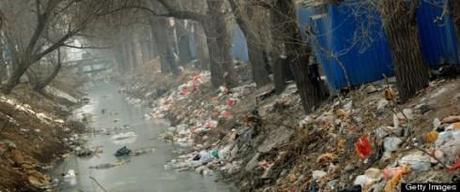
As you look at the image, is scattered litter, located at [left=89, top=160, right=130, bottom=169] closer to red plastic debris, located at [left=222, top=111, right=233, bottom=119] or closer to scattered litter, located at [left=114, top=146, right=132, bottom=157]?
scattered litter, located at [left=114, top=146, right=132, bottom=157]

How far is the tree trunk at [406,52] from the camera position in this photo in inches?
320

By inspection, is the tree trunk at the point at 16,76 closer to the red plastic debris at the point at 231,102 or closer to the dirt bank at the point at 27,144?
the dirt bank at the point at 27,144

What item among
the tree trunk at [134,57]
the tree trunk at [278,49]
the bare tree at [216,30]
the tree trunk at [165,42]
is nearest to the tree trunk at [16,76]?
the bare tree at [216,30]

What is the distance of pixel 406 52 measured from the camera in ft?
27.3

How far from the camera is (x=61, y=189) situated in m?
11.5

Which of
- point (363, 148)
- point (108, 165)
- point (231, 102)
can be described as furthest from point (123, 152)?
point (363, 148)

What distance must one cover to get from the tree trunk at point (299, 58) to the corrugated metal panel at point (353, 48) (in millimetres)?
290

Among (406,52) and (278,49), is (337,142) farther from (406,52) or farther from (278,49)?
(278,49)

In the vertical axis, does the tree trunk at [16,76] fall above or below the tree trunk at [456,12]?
above

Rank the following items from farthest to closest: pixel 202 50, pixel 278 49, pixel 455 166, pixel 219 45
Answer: pixel 202 50 → pixel 219 45 → pixel 278 49 → pixel 455 166

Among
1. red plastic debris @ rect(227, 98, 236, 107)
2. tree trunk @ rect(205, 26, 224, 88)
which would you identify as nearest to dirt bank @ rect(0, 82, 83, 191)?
red plastic debris @ rect(227, 98, 236, 107)

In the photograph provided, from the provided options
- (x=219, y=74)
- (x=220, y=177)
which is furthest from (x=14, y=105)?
(x=220, y=177)

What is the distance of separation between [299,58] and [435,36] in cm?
248

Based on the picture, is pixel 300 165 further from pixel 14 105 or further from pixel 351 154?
Result: pixel 14 105
